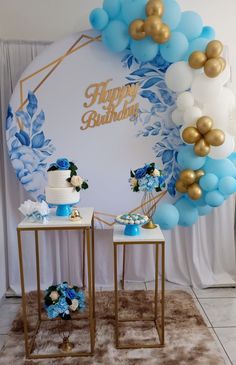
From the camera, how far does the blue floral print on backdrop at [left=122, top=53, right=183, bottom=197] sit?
2.43 m

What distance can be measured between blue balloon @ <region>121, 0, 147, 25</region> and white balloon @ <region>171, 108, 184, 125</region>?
0.63 meters

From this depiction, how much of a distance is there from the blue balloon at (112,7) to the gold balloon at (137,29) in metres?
0.15

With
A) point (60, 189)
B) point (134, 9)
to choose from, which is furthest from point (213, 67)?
point (60, 189)

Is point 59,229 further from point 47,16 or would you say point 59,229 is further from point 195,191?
point 47,16

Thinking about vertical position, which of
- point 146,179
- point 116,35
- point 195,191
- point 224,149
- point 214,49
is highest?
point 116,35

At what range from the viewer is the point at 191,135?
2178 millimetres

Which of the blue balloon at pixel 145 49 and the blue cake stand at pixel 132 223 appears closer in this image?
the blue cake stand at pixel 132 223

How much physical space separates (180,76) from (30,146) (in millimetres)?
1139

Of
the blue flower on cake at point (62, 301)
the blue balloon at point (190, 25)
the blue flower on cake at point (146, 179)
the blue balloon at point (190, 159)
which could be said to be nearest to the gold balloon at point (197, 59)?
the blue balloon at point (190, 25)

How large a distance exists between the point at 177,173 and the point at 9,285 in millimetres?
1619

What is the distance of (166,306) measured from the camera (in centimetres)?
250

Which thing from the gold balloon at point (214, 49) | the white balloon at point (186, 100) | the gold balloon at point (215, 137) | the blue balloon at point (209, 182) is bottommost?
the blue balloon at point (209, 182)

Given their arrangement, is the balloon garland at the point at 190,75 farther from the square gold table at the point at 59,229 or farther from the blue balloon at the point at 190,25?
the square gold table at the point at 59,229

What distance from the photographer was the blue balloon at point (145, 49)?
2.19 m
